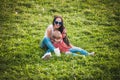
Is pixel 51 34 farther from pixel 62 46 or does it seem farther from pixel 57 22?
pixel 62 46

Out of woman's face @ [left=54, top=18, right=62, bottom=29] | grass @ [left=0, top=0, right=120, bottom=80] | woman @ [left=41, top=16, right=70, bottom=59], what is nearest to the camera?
grass @ [left=0, top=0, right=120, bottom=80]

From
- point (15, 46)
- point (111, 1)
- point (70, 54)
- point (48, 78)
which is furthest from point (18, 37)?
point (111, 1)

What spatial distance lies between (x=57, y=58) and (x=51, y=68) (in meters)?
0.71

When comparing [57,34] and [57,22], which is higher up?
[57,22]

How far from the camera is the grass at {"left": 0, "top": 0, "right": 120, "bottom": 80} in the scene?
6637mm

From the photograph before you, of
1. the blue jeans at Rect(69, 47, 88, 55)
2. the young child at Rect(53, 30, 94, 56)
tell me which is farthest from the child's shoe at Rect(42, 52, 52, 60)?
the blue jeans at Rect(69, 47, 88, 55)

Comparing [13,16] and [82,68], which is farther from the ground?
[13,16]

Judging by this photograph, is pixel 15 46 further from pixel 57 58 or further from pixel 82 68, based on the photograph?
pixel 82 68

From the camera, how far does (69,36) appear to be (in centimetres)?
948

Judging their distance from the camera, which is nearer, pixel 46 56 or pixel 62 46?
pixel 46 56

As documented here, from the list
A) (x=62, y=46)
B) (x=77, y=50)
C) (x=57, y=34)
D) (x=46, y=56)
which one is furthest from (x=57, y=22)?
(x=46, y=56)

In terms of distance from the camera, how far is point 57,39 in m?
8.00

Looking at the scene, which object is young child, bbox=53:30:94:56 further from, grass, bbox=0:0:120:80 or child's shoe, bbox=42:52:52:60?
child's shoe, bbox=42:52:52:60

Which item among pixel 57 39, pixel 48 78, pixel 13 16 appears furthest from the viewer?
pixel 13 16
